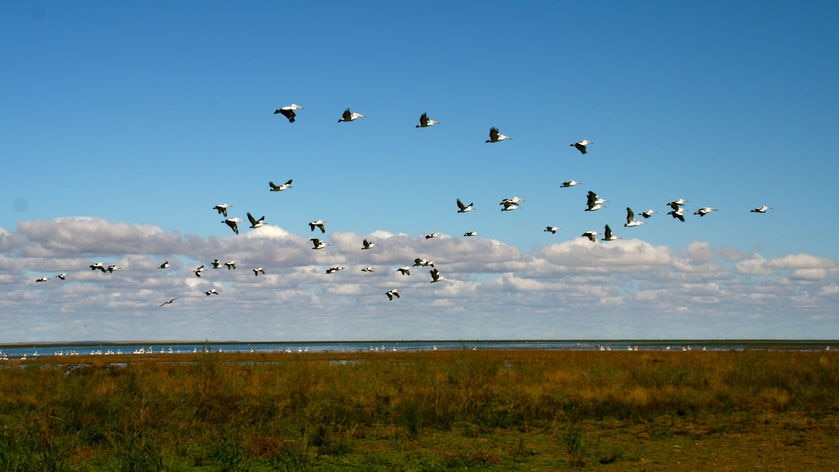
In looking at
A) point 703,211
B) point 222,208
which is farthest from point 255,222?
point 703,211

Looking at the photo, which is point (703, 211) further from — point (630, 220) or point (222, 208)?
point (222, 208)

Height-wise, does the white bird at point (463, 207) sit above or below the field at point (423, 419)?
above

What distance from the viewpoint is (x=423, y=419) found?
69.8 ft

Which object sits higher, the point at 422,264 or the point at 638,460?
the point at 422,264

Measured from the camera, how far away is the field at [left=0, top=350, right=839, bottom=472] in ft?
51.1

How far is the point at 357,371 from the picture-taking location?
31.7 m

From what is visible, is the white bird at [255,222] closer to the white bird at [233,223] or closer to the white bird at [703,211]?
the white bird at [233,223]

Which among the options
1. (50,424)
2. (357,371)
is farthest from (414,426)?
(357,371)

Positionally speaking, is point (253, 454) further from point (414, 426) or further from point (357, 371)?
point (357, 371)

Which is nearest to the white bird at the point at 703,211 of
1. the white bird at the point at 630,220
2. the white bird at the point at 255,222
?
the white bird at the point at 630,220

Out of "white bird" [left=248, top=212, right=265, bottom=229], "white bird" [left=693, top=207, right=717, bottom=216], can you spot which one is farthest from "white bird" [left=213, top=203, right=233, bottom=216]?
"white bird" [left=693, top=207, right=717, bottom=216]

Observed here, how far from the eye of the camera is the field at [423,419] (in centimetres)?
1557

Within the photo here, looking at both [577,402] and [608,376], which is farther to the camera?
[608,376]

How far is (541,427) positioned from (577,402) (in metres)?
4.01
